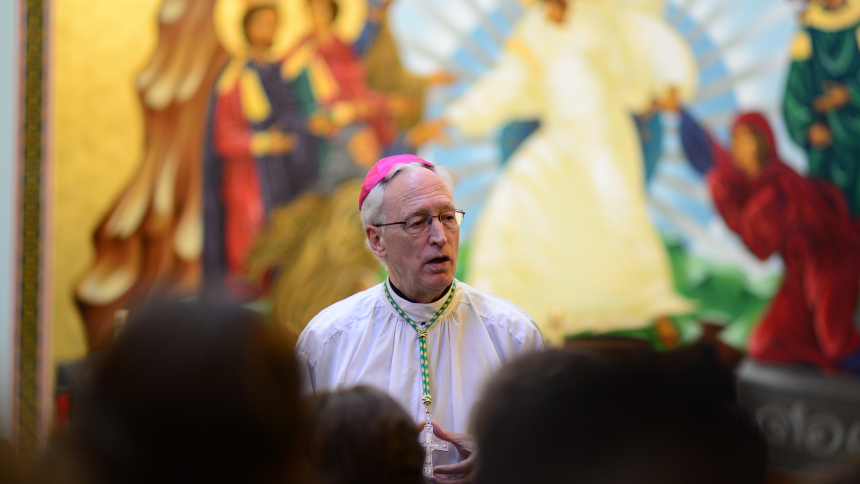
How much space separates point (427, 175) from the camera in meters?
2.72

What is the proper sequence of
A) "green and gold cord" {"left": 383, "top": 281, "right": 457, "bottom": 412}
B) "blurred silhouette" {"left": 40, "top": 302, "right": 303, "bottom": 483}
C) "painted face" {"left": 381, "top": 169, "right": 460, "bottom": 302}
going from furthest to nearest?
"painted face" {"left": 381, "top": 169, "right": 460, "bottom": 302}, "green and gold cord" {"left": 383, "top": 281, "right": 457, "bottom": 412}, "blurred silhouette" {"left": 40, "top": 302, "right": 303, "bottom": 483}

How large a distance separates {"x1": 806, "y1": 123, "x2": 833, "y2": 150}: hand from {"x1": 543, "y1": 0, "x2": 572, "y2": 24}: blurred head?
1923mm

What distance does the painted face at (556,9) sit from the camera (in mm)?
5641

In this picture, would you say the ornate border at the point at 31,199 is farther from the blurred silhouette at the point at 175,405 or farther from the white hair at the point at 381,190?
the blurred silhouette at the point at 175,405

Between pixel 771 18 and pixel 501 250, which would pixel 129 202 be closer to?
pixel 501 250

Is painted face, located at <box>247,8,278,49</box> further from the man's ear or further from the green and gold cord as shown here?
the green and gold cord

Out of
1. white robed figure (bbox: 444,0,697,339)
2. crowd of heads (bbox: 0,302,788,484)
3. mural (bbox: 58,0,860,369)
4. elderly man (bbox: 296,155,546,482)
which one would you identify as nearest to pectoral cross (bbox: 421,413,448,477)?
elderly man (bbox: 296,155,546,482)

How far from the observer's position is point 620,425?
1.04 meters

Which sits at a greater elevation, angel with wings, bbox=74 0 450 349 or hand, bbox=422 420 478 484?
angel with wings, bbox=74 0 450 349

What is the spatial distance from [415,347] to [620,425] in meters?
1.61

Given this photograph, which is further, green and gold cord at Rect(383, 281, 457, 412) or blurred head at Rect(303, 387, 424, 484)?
green and gold cord at Rect(383, 281, 457, 412)

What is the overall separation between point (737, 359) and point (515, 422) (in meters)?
4.18

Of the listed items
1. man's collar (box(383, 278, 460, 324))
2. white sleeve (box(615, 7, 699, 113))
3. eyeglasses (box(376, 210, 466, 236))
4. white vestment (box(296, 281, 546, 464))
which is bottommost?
white vestment (box(296, 281, 546, 464))

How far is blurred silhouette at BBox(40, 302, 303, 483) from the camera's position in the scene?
0.99 m
